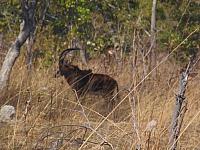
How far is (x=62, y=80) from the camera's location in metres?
5.57

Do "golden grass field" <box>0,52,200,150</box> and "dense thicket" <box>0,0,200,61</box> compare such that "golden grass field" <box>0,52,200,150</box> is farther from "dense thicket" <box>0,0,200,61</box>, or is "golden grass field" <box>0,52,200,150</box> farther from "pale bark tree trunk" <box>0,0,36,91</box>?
"dense thicket" <box>0,0,200,61</box>

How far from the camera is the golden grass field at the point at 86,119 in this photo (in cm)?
304

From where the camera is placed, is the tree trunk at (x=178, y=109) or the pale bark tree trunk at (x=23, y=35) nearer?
the tree trunk at (x=178, y=109)

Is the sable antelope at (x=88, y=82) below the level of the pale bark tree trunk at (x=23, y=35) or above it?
below

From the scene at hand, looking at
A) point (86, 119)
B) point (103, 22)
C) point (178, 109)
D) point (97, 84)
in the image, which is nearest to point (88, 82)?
→ point (97, 84)

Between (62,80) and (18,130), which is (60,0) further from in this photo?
(18,130)

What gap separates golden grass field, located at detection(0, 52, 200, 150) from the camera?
3.04 metres

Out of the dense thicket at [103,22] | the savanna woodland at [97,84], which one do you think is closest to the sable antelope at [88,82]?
the savanna woodland at [97,84]

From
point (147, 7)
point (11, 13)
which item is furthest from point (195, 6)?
point (11, 13)

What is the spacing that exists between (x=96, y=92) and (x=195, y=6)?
6.16 metres

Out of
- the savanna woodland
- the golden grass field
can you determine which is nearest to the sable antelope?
the savanna woodland

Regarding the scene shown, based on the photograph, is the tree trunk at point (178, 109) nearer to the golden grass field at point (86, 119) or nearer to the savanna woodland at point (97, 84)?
the savanna woodland at point (97, 84)

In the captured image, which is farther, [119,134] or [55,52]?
[55,52]

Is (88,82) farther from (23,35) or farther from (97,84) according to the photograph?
(23,35)
